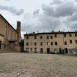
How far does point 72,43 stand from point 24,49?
73.1 ft

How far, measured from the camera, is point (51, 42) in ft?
156

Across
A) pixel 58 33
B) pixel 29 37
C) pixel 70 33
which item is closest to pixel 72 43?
pixel 70 33

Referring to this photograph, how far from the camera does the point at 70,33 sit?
4694cm

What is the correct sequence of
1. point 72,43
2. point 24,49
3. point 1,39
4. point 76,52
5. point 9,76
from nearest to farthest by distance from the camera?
point 9,76
point 1,39
point 76,52
point 72,43
point 24,49

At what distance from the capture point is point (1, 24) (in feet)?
104

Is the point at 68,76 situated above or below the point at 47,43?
below

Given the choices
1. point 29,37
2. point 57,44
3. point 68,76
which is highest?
point 29,37

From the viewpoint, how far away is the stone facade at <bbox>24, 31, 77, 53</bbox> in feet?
152

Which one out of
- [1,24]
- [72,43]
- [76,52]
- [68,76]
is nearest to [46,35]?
[72,43]

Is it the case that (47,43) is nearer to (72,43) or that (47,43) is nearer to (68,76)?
(72,43)

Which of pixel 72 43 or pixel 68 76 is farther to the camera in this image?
pixel 72 43

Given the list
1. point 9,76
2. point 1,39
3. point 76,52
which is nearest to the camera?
point 9,76

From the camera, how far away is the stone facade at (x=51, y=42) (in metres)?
46.4

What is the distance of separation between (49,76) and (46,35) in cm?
4176
